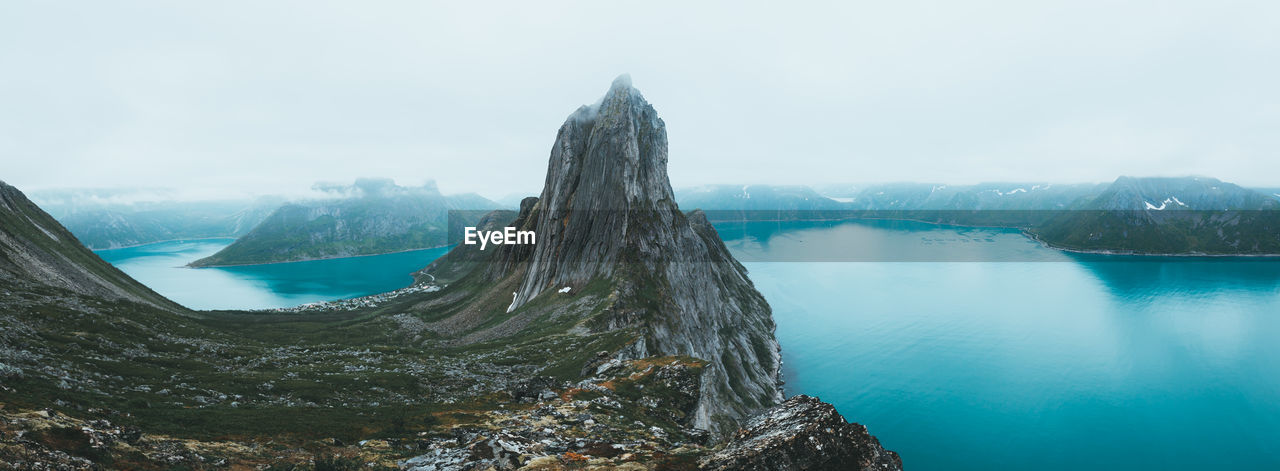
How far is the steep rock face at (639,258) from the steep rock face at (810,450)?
38.8m

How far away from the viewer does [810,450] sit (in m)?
18.1

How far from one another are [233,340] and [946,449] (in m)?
105

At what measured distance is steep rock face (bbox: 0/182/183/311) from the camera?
2159 inches

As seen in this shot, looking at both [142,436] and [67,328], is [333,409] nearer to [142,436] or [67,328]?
[142,436]

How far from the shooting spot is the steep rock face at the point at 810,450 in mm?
17875

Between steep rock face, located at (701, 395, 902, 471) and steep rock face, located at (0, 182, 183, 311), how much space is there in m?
73.5

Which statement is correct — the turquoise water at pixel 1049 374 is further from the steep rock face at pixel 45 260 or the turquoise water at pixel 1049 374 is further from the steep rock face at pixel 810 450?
the steep rock face at pixel 45 260

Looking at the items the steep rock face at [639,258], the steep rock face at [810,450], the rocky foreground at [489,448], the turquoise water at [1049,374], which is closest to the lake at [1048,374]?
the turquoise water at [1049,374]

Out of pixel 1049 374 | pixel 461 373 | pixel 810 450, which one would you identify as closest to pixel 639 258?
pixel 461 373

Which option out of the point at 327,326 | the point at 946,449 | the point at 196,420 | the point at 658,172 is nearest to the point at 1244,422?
the point at 946,449

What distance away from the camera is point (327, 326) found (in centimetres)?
9856

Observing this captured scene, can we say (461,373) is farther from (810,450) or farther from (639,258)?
(639,258)

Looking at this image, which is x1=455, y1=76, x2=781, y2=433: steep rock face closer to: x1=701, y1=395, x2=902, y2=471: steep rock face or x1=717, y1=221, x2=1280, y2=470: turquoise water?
x1=717, y1=221, x2=1280, y2=470: turquoise water

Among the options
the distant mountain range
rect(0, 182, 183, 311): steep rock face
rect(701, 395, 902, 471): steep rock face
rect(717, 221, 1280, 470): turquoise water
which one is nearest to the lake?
rect(717, 221, 1280, 470): turquoise water
